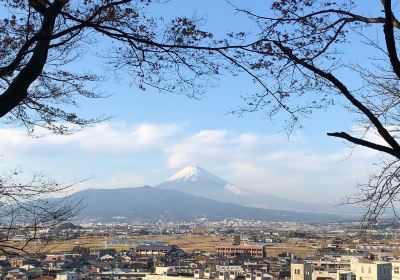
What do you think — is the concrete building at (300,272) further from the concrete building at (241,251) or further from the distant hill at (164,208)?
the distant hill at (164,208)

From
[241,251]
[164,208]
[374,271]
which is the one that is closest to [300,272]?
[374,271]

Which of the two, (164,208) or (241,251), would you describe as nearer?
(241,251)

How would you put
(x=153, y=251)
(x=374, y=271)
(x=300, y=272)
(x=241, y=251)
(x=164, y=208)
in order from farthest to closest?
(x=164, y=208), (x=241, y=251), (x=153, y=251), (x=300, y=272), (x=374, y=271)

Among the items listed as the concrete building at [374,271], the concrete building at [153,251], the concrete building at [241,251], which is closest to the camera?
the concrete building at [374,271]

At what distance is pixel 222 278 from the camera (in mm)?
19547

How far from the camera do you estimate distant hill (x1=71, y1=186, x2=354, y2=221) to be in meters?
130

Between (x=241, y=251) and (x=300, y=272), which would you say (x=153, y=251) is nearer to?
(x=241, y=251)

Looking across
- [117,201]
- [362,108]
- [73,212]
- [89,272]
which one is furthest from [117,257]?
[117,201]

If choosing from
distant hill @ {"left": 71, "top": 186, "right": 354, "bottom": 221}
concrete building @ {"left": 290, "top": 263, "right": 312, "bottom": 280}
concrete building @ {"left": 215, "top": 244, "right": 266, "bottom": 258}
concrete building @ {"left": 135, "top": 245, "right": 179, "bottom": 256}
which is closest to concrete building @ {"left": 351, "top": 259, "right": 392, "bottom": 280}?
concrete building @ {"left": 290, "top": 263, "right": 312, "bottom": 280}

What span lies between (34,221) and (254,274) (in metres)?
18.0

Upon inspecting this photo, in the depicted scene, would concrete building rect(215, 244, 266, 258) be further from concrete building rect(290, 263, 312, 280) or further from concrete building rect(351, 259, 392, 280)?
concrete building rect(351, 259, 392, 280)

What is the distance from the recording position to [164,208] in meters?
148

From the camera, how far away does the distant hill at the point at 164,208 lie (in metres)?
130

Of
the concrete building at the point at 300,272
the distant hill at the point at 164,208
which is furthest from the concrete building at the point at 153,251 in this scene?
the distant hill at the point at 164,208
